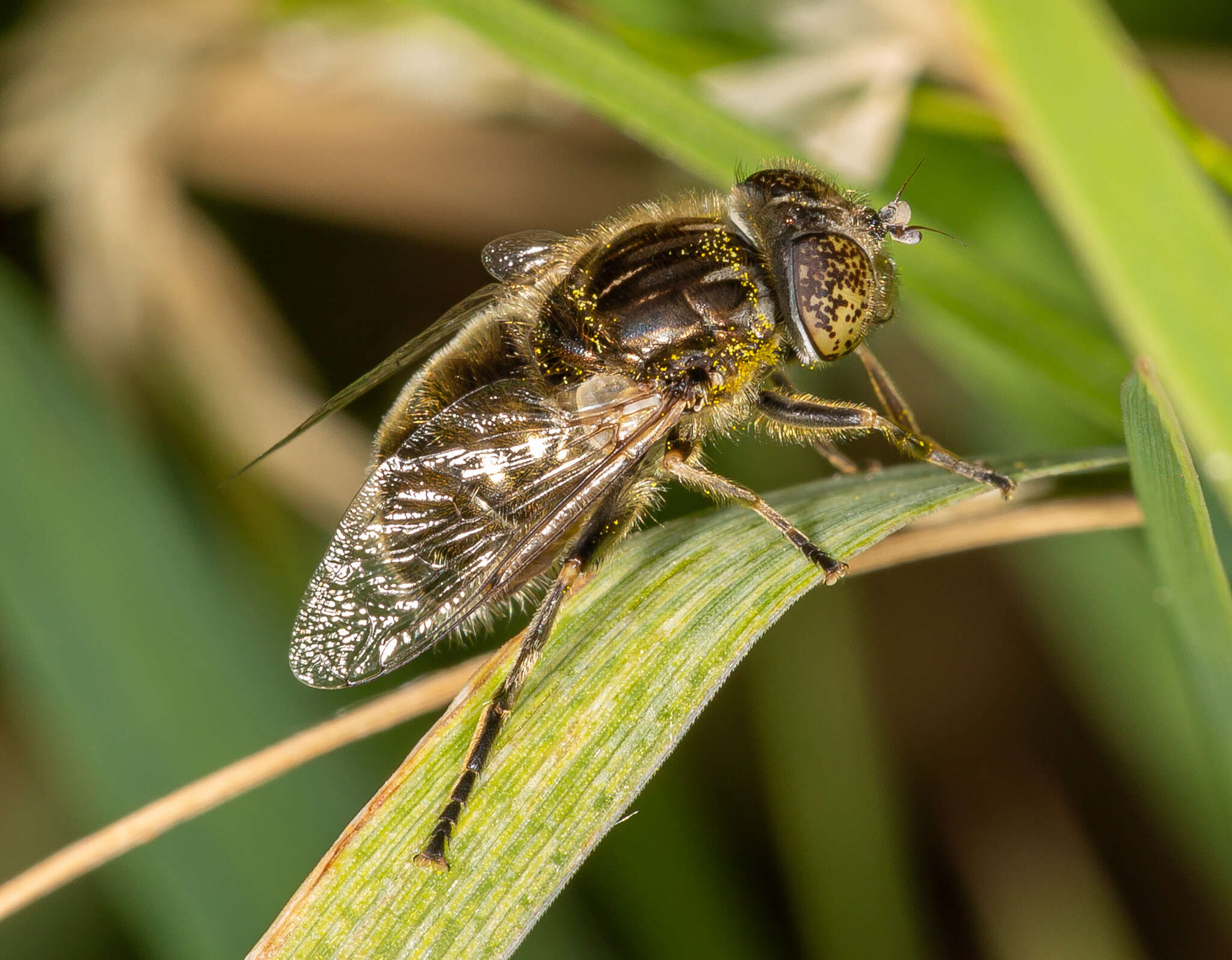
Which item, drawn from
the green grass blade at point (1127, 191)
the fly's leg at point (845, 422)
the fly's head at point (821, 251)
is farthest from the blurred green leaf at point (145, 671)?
the green grass blade at point (1127, 191)

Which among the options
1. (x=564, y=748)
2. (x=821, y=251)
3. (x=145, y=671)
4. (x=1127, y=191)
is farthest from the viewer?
(x=145, y=671)

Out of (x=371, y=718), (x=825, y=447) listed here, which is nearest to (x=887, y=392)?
(x=825, y=447)

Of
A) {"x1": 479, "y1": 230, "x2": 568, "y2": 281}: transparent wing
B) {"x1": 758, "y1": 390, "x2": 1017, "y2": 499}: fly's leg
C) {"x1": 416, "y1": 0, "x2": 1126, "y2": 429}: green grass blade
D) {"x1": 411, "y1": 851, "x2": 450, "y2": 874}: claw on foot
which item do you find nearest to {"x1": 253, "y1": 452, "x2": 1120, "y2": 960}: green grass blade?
{"x1": 411, "y1": 851, "x2": 450, "y2": 874}: claw on foot

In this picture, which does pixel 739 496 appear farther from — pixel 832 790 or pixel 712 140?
pixel 832 790

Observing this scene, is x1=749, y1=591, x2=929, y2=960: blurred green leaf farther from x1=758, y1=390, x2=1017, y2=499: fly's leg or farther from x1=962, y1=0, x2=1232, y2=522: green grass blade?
x1=962, y1=0, x2=1232, y2=522: green grass blade

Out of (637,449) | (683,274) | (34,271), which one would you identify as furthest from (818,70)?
(34,271)

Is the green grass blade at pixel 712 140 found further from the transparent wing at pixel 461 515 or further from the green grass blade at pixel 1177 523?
the green grass blade at pixel 1177 523
